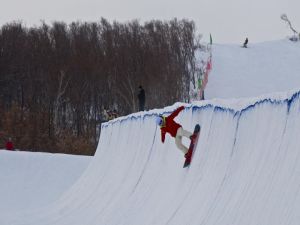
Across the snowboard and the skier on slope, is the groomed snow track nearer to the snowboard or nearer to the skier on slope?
the snowboard

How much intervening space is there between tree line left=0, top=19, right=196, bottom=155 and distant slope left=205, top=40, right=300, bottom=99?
101 inches

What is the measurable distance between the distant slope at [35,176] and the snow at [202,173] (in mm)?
4243

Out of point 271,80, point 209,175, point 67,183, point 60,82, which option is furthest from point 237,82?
point 209,175

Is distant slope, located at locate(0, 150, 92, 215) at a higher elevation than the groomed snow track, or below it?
below

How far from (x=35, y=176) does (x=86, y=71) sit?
881 inches

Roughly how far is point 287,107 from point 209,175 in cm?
218

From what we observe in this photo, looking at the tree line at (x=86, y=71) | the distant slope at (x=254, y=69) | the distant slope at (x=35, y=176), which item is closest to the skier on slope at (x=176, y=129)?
the distant slope at (x=35, y=176)

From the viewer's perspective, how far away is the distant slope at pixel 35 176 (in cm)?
2356

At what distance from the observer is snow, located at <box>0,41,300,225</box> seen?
6855 millimetres

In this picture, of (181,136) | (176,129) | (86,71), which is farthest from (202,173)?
(86,71)

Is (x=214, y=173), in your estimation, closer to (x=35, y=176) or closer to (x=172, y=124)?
(x=172, y=124)

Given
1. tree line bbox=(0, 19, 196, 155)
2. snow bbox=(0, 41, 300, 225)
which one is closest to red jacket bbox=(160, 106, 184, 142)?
snow bbox=(0, 41, 300, 225)

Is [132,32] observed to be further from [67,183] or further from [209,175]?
[209,175]

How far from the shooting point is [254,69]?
5259 cm
